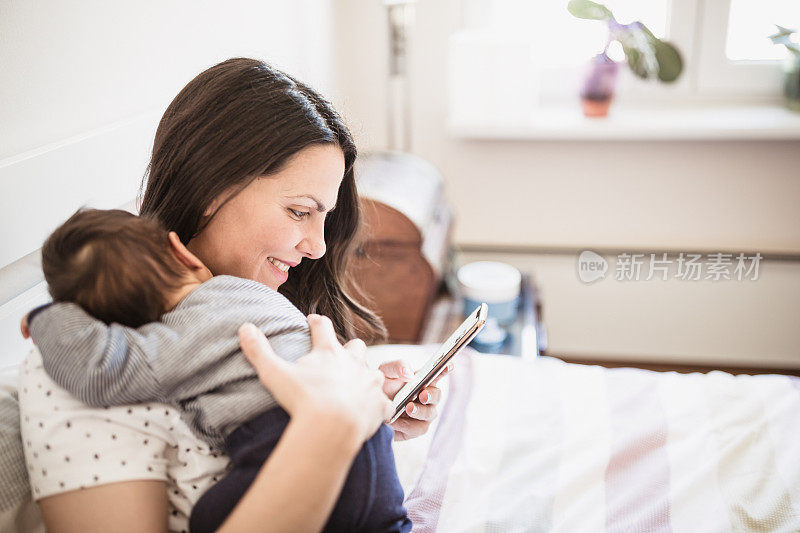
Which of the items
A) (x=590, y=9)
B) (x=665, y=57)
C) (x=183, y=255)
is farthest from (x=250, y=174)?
(x=665, y=57)

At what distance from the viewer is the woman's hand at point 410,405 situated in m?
0.96

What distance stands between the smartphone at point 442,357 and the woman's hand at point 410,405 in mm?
54

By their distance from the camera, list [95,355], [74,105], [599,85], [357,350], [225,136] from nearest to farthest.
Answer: [95,355], [357,350], [225,136], [74,105], [599,85]

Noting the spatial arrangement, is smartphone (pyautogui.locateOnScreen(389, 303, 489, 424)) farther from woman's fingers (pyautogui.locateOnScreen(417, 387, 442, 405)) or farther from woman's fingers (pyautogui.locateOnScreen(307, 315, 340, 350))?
woman's fingers (pyautogui.locateOnScreen(307, 315, 340, 350))

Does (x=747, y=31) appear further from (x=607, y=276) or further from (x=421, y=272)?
(x=421, y=272)

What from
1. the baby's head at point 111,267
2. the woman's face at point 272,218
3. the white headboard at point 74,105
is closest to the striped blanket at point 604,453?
the woman's face at point 272,218

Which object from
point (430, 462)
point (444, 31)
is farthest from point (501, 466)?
point (444, 31)

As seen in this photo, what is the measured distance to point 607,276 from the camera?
2.40 meters

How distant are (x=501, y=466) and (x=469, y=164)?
1448 millimetres

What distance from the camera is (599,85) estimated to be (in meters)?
2.14

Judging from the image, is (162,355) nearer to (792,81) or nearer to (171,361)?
(171,361)

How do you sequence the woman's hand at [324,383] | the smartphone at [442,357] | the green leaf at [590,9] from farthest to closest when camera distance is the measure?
1. the green leaf at [590,9]
2. the smartphone at [442,357]
3. the woman's hand at [324,383]

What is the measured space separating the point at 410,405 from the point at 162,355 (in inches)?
15.5

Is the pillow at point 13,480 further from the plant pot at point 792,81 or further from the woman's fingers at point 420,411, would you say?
the plant pot at point 792,81
